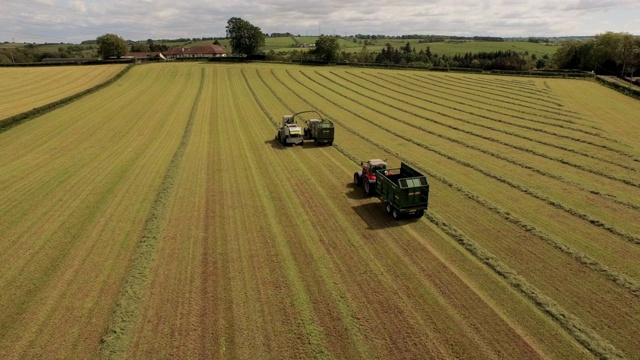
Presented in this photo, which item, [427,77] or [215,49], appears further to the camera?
[215,49]

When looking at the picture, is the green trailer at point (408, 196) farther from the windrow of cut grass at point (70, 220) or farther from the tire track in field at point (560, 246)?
the windrow of cut grass at point (70, 220)

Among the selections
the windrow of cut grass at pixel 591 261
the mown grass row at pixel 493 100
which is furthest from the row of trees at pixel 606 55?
the windrow of cut grass at pixel 591 261

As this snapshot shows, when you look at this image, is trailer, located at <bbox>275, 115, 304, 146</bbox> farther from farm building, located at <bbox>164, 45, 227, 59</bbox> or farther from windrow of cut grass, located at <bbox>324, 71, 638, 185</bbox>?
farm building, located at <bbox>164, 45, 227, 59</bbox>

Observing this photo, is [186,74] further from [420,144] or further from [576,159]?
[576,159]

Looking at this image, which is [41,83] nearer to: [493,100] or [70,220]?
[70,220]

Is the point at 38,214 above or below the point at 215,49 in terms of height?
below

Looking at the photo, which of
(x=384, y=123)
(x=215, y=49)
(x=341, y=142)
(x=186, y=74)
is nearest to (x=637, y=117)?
(x=384, y=123)
